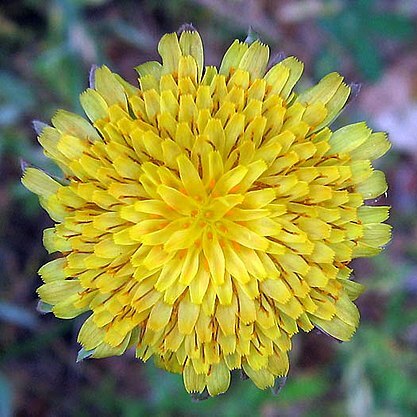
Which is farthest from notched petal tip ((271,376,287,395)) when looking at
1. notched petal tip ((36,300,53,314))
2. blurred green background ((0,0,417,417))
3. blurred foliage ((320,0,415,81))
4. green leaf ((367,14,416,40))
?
green leaf ((367,14,416,40))

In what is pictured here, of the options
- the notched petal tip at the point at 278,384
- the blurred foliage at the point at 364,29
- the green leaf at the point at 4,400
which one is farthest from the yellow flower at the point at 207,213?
the blurred foliage at the point at 364,29

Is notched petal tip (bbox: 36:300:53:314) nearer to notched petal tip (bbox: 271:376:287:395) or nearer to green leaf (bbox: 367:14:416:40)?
notched petal tip (bbox: 271:376:287:395)

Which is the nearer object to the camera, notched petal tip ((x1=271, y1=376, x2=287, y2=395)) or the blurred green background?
notched petal tip ((x1=271, y1=376, x2=287, y2=395))

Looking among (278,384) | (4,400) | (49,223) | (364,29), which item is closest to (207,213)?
(278,384)

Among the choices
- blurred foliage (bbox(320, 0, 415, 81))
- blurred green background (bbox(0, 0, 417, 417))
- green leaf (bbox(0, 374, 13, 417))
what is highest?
blurred foliage (bbox(320, 0, 415, 81))

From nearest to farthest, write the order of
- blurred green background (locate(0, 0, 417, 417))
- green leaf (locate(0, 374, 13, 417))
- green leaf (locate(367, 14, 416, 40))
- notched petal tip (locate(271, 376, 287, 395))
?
notched petal tip (locate(271, 376, 287, 395)) < green leaf (locate(0, 374, 13, 417)) < blurred green background (locate(0, 0, 417, 417)) < green leaf (locate(367, 14, 416, 40))

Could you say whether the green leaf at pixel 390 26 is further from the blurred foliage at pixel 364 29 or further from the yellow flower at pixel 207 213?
the yellow flower at pixel 207 213
